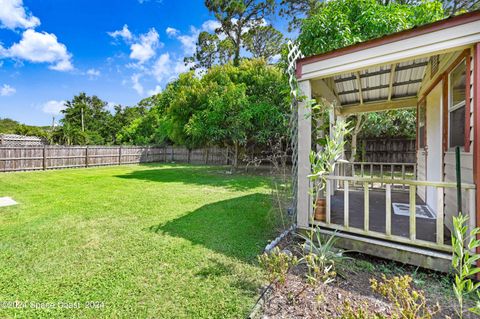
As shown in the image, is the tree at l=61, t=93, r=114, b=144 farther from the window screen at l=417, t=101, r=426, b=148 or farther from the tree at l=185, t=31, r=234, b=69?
the window screen at l=417, t=101, r=426, b=148

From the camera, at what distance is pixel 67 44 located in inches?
666

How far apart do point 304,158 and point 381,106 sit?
4080 mm

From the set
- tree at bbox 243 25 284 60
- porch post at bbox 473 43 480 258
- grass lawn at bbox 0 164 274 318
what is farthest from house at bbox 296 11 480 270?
tree at bbox 243 25 284 60

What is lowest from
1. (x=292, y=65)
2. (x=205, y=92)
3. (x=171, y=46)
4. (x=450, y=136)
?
(x=450, y=136)

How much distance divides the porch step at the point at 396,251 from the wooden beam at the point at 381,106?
13.9ft

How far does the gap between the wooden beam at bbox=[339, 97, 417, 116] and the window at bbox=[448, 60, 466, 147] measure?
282cm

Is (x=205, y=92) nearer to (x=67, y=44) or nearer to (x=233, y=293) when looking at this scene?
(x=233, y=293)

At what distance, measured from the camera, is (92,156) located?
564 inches

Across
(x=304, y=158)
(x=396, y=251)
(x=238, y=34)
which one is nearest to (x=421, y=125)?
(x=304, y=158)

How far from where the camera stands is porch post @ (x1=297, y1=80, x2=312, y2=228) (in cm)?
328

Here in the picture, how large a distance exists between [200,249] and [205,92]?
30.4 ft

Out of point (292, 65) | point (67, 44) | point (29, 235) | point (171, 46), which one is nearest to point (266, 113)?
point (292, 65)

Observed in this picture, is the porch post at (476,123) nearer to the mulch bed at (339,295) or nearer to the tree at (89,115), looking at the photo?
the mulch bed at (339,295)

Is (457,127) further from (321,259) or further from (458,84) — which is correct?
(321,259)
